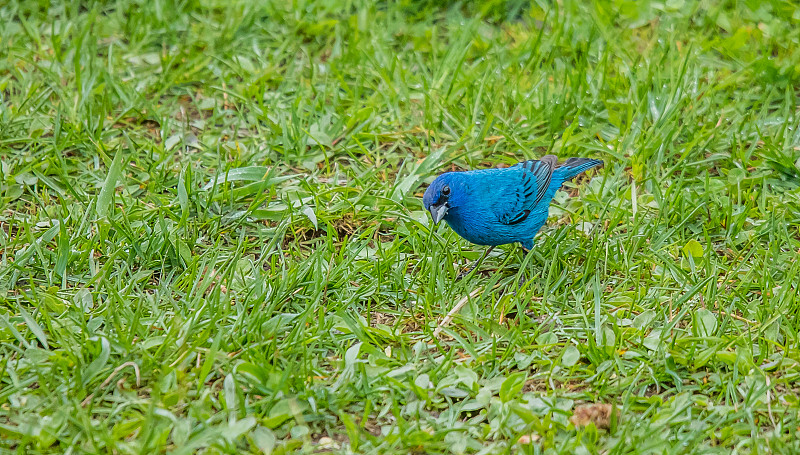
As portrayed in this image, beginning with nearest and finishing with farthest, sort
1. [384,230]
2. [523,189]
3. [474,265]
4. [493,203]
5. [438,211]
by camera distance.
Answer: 1. [438,211]
2. [493,203]
3. [523,189]
4. [474,265]
5. [384,230]

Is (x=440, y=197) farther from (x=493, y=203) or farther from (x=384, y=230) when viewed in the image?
(x=384, y=230)

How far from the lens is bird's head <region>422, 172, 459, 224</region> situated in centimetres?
349

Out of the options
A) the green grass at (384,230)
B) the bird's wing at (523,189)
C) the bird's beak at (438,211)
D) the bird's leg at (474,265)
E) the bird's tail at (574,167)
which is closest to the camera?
the green grass at (384,230)

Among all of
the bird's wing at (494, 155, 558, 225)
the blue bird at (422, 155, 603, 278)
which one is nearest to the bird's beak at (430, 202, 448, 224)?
the blue bird at (422, 155, 603, 278)

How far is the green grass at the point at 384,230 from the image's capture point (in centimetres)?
288

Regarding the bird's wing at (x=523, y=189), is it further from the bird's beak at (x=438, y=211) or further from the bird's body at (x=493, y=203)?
the bird's beak at (x=438, y=211)

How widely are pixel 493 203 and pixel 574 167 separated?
74 cm

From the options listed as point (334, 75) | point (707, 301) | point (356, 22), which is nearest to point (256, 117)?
point (334, 75)

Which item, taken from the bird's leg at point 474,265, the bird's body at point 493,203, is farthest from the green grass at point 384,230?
the bird's body at point 493,203

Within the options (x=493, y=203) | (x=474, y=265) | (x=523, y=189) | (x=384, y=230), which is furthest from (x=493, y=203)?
(x=384, y=230)

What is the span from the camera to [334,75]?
5203mm

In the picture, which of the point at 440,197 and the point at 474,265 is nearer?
the point at 440,197

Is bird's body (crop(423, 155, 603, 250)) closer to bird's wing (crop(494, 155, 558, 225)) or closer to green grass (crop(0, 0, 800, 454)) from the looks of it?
bird's wing (crop(494, 155, 558, 225))

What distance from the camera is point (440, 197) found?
11.5ft
